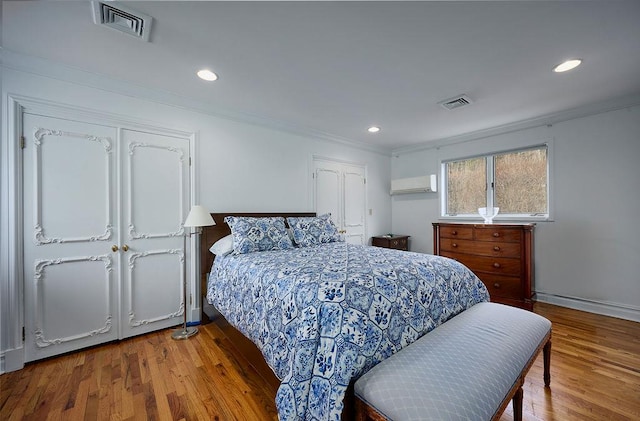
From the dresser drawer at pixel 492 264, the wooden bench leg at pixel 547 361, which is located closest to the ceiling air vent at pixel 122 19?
the wooden bench leg at pixel 547 361

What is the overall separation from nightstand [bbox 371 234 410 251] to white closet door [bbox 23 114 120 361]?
3.54 meters

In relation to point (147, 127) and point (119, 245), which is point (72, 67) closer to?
point (147, 127)

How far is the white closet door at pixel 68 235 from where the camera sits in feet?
6.45

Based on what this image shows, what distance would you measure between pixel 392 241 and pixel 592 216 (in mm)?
2387

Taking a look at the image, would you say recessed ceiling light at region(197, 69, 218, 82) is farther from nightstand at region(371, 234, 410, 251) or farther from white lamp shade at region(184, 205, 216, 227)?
nightstand at region(371, 234, 410, 251)

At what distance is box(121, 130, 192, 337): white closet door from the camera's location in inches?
92.8

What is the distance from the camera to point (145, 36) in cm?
170

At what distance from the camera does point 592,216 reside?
9.48 ft

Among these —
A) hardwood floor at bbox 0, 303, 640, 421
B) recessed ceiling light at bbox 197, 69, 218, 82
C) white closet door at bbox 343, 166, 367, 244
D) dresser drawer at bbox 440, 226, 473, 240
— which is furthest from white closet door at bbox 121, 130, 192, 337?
dresser drawer at bbox 440, 226, 473, 240

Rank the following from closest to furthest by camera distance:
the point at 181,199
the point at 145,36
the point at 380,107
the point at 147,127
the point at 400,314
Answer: the point at 400,314, the point at 145,36, the point at 147,127, the point at 181,199, the point at 380,107

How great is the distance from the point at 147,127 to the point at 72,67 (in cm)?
64

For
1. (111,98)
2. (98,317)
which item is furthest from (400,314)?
(111,98)

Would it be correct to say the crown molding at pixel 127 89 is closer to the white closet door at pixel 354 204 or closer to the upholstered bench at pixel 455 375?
the white closet door at pixel 354 204

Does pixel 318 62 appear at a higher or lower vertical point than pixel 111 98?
higher
